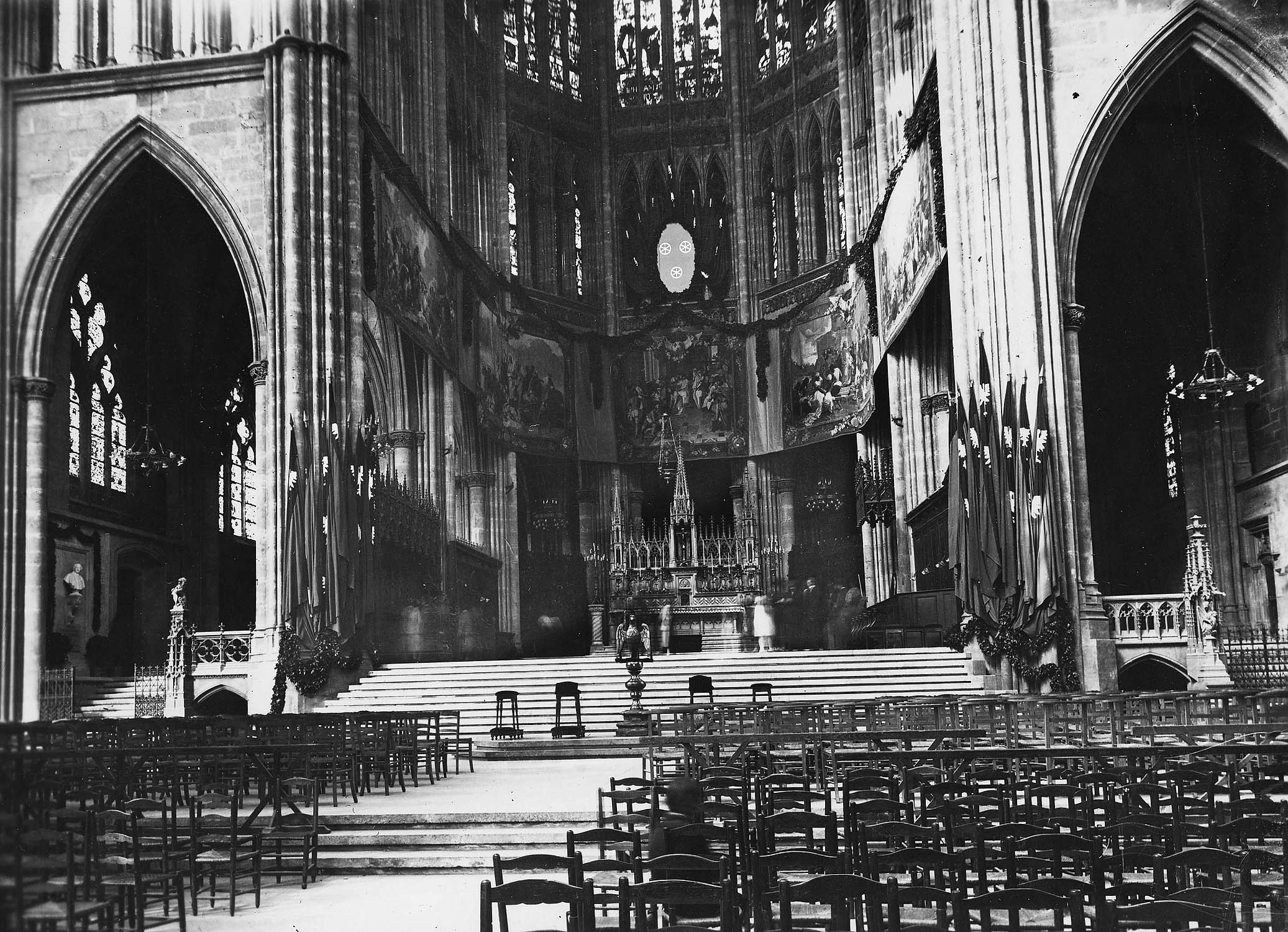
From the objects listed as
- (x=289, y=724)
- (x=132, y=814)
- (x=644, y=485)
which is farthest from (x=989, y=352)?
(x=644, y=485)

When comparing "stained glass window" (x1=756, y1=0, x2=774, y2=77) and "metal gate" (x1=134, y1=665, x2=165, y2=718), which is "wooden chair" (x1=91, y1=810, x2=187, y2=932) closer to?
"metal gate" (x1=134, y1=665, x2=165, y2=718)

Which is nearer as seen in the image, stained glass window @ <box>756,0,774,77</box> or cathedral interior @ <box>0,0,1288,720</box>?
cathedral interior @ <box>0,0,1288,720</box>

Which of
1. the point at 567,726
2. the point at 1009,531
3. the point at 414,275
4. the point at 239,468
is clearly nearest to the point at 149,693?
the point at 567,726

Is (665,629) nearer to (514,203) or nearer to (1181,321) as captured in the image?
(1181,321)

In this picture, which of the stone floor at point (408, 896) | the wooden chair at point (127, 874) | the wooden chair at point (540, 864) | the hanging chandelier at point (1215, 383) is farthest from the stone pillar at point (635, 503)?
the wooden chair at point (540, 864)

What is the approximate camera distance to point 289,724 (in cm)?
1466

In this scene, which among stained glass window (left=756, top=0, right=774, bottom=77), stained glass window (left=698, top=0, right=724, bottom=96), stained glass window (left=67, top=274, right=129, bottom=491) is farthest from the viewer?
stained glass window (left=698, top=0, right=724, bottom=96)

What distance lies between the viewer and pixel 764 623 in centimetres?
2964

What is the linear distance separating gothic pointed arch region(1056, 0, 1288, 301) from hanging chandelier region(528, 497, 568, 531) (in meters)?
22.5

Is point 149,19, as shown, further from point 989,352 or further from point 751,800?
point 751,800

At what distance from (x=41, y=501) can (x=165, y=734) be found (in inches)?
411

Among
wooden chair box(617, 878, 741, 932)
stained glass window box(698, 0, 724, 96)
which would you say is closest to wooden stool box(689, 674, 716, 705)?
wooden chair box(617, 878, 741, 932)

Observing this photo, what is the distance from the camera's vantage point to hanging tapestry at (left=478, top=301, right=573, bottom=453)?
36750mm

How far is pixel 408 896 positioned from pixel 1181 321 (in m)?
22.1
